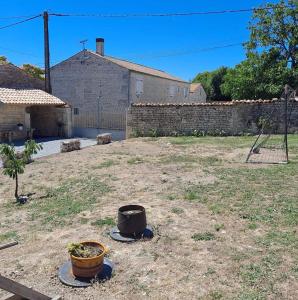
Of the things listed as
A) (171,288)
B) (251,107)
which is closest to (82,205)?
(171,288)

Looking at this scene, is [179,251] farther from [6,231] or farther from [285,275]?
[6,231]

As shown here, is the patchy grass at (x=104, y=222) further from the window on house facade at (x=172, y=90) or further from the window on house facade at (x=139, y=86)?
the window on house facade at (x=172, y=90)

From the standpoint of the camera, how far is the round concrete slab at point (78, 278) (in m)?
4.46

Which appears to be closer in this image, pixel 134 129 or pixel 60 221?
pixel 60 221

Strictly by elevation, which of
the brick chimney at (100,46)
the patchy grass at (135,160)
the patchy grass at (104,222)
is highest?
the brick chimney at (100,46)

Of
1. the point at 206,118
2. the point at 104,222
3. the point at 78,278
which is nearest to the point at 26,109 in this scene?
the point at 206,118

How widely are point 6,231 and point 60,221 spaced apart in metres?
0.98

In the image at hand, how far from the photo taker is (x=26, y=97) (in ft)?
68.3

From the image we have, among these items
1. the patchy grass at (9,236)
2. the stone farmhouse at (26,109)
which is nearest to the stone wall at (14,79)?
the stone farmhouse at (26,109)

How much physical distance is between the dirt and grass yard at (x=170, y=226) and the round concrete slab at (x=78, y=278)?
0.28ft

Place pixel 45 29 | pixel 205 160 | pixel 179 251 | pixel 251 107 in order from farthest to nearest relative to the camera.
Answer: pixel 45 29
pixel 251 107
pixel 205 160
pixel 179 251

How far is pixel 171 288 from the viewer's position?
4.29 meters

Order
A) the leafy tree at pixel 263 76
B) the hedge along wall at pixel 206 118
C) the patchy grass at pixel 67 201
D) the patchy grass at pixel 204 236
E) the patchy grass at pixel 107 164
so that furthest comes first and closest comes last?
1. the leafy tree at pixel 263 76
2. the hedge along wall at pixel 206 118
3. the patchy grass at pixel 107 164
4. the patchy grass at pixel 67 201
5. the patchy grass at pixel 204 236

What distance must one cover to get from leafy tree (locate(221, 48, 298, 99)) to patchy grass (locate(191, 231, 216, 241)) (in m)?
20.5
